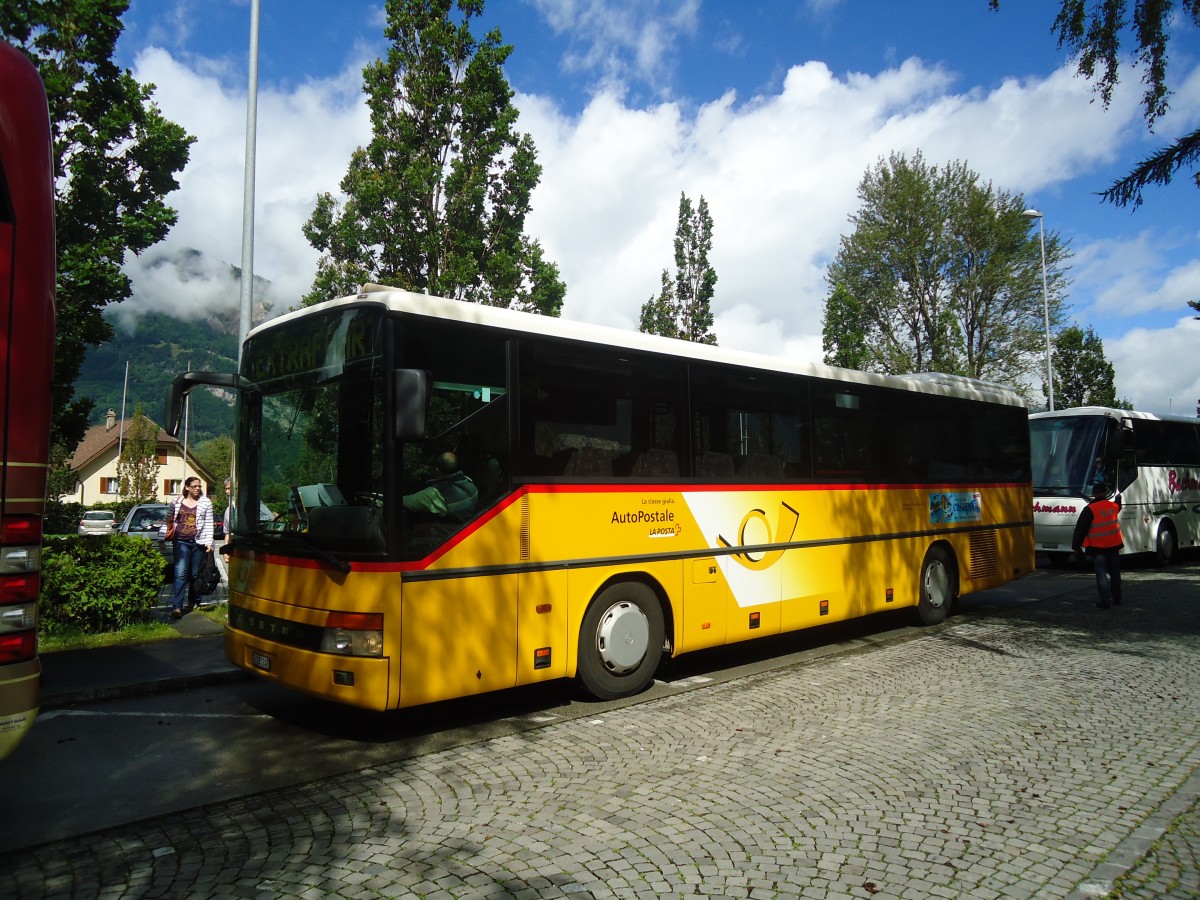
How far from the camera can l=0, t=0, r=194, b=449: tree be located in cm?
1007

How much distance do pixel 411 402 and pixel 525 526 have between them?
1.48 m

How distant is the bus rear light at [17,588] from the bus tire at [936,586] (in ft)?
31.4

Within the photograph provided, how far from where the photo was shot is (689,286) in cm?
4209

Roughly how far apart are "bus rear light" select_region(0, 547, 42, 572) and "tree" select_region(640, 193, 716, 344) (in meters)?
38.2

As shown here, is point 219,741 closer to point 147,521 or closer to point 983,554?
point 983,554

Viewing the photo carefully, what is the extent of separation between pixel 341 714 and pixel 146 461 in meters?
58.8

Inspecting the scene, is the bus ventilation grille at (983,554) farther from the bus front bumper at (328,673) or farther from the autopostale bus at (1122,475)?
the bus front bumper at (328,673)

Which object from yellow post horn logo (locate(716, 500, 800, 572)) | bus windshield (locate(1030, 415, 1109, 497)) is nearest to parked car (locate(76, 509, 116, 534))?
yellow post horn logo (locate(716, 500, 800, 572))

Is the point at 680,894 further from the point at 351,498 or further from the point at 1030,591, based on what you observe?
the point at 1030,591

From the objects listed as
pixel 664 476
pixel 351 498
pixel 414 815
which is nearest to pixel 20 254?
pixel 351 498

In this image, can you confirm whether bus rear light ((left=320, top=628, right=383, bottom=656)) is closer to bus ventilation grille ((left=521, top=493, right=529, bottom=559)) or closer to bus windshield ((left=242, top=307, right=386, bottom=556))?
bus windshield ((left=242, top=307, right=386, bottom=556))

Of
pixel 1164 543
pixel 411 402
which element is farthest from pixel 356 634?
pixel 1164 543

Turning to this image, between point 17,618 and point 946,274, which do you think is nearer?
point 17,618

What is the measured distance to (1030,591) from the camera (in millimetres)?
14508
